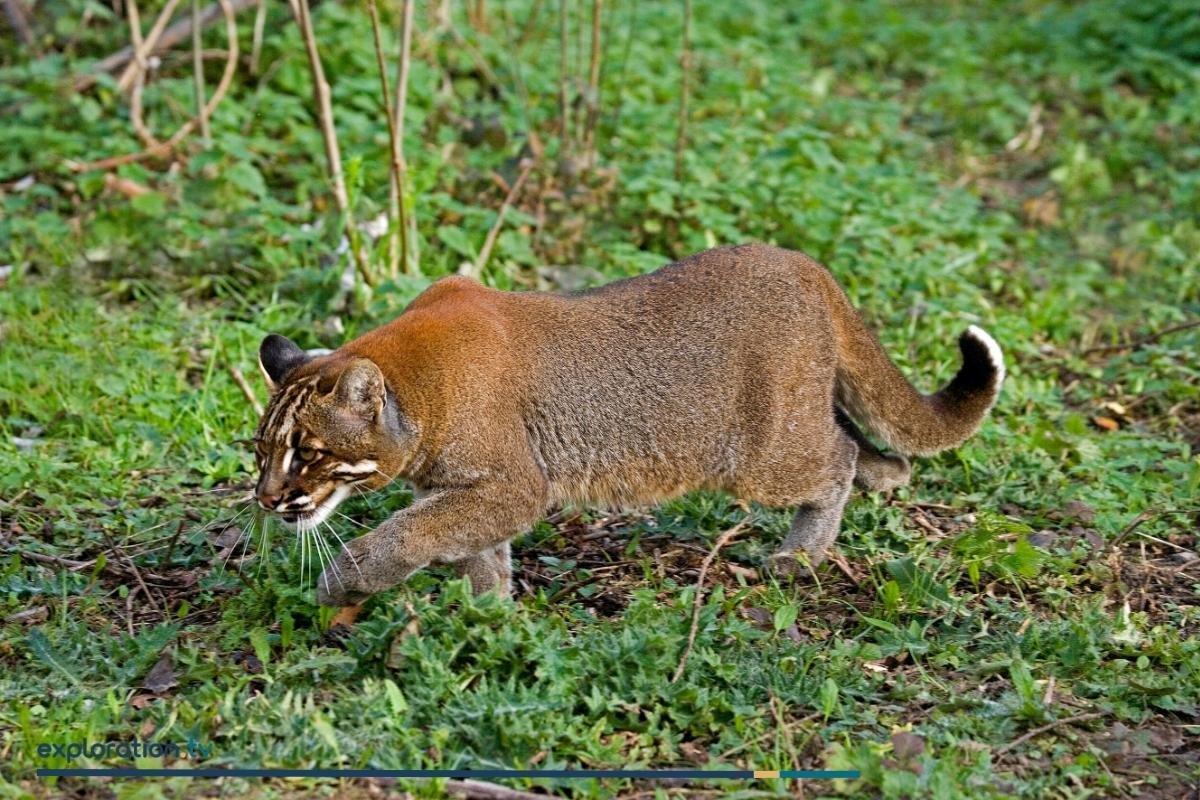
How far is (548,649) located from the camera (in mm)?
5879

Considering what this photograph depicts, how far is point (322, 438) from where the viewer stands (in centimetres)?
623

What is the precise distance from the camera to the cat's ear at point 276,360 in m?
6.57

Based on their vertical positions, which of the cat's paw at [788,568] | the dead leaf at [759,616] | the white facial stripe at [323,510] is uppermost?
the white facial stripe at [323,510]

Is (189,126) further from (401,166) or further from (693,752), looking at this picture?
(693,752)

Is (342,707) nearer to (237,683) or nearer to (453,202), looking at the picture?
(237,683)

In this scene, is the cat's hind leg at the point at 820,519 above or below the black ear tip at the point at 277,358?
below

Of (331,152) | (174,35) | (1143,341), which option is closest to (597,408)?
(331,152)

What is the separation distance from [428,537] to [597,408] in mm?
1042

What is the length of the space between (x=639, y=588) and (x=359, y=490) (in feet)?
4.49

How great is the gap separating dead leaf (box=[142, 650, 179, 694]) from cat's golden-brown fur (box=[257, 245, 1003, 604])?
68 centimetres

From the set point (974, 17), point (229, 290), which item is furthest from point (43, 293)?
point (974, 17)

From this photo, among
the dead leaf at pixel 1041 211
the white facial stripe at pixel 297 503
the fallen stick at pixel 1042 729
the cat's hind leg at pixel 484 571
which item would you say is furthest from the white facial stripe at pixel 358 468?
the dead leaf at pixel 1041 211

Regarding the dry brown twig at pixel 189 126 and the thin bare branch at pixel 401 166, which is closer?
the thin bare branch at pixel 401 166

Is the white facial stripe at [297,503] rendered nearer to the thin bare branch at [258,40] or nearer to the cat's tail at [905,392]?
the cat's tail at [905,392]
